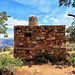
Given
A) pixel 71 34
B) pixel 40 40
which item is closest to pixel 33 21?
pixel 40 40

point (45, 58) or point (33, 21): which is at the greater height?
point (33, 21)

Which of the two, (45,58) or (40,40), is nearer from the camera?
(45,58)

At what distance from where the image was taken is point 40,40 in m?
5.57

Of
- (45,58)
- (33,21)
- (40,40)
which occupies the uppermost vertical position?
(33,21)

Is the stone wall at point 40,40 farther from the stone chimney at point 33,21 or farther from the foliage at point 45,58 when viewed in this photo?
the stone chimney at point 33,21

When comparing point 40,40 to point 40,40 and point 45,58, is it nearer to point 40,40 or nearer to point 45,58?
point 40,40

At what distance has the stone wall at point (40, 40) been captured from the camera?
18.2ft

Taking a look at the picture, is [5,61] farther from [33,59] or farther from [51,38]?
[51,38]

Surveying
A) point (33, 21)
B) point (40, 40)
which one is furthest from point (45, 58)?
point (33, 21)

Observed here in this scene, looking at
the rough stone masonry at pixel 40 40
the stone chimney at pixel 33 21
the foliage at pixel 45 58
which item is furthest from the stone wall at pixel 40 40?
the stone chimney at pixel 33 21

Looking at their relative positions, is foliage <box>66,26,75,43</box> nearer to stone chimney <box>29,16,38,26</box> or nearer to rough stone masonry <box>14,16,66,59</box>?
rough stone masonry <box>14,16,66,59</box>

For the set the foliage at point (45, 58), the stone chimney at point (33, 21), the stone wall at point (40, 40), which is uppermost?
the stone chimney at point (33, 21)

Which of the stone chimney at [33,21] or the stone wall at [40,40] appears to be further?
the stone chimney at [33,21]

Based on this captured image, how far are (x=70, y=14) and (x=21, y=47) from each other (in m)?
4.15
